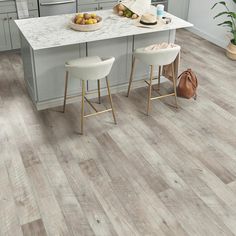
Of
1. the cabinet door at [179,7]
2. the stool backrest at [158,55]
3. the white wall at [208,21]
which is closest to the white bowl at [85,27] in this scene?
the stool backrest at [158,55]

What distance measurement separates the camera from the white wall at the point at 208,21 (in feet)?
18.8

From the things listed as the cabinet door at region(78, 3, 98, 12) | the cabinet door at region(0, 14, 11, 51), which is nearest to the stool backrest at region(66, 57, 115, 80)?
the cabinet door at region(0, 14, 11, 51)

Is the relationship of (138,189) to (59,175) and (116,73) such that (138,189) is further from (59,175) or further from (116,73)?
(116,73)

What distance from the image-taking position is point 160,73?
443cm

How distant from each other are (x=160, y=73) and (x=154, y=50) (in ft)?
2.60

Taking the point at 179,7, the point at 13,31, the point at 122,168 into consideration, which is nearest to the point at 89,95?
the point at 122,168

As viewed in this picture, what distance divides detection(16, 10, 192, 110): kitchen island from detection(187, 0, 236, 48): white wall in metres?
1.82

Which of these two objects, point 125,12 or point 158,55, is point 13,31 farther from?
point 158,55

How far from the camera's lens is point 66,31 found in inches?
147

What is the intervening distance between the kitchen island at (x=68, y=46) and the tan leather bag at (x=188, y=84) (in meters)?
0.51

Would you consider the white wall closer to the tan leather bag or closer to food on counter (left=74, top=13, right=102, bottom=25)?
the tan leather bag

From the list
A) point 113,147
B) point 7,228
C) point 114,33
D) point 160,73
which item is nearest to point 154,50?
point 114,33

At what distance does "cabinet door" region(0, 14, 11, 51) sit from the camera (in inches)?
200

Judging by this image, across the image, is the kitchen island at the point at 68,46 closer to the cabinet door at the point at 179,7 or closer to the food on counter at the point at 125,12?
the food on counter at the point at 125,12
